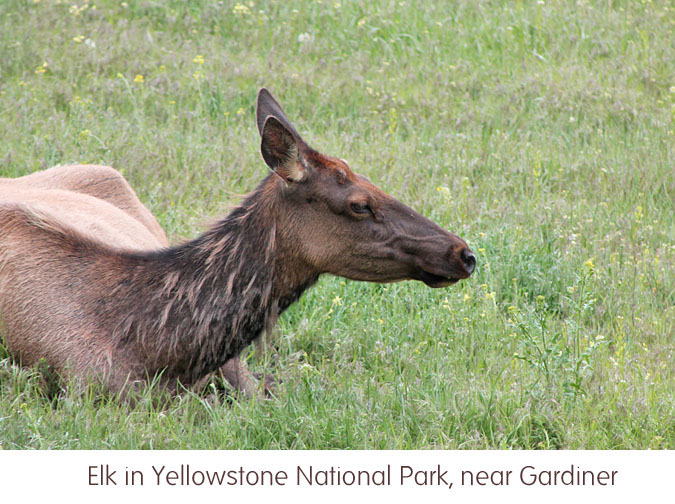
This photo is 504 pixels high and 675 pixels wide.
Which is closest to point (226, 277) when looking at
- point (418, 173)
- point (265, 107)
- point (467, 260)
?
point (265, 107)

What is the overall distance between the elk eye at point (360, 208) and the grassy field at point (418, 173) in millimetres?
908

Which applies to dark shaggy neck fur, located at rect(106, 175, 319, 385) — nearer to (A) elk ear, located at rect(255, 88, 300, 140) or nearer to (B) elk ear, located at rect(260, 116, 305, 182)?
(B) elk ear, located at rect(260, 116, 305, 182)

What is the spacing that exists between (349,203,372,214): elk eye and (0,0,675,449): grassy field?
908 millimetres

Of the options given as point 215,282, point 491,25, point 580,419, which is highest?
point 491,25

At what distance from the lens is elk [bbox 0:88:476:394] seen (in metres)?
4.87

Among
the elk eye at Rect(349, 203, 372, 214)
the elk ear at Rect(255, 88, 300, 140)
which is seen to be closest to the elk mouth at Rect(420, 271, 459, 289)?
the elk eye at Rect(349, 203, 372, 214)

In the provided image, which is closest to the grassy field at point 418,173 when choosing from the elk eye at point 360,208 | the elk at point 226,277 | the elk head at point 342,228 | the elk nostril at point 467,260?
the elk at point 226,277

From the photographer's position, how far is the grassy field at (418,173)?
15.3ft

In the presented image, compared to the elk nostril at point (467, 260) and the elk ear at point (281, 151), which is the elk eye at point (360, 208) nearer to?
the elk ear at point (281, 151)

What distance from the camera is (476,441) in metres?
4.55
